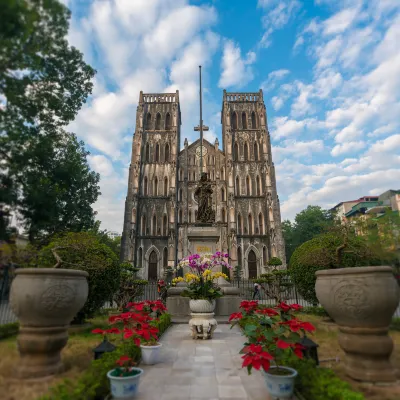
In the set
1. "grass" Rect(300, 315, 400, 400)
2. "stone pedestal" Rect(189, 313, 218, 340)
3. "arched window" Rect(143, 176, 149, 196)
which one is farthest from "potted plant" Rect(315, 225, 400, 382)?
"arched window" Rect(143, 176, 149, 196)

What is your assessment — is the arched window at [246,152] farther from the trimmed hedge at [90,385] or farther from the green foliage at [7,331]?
the trimmed hedge at [90,385]

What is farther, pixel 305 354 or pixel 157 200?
pixel 157 200

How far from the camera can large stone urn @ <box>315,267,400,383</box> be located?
3549 millimetres

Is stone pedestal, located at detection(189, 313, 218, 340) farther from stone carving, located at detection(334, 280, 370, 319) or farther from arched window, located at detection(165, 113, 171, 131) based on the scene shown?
arched window, located at detection(165, 113, 171, 131)

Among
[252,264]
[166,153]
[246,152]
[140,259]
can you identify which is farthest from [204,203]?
[246,152]

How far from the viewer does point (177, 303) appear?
10789 millimetres

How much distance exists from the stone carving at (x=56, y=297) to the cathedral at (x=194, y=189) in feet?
86.0

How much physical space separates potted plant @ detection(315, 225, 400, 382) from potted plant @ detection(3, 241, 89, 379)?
4.04 metres

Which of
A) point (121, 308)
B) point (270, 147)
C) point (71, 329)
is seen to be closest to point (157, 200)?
point (270, 147)

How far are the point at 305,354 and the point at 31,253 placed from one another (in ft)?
17.0

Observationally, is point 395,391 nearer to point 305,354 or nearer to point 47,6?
point 305,354

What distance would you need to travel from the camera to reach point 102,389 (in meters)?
3.37

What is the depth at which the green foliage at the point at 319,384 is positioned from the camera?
272 cm

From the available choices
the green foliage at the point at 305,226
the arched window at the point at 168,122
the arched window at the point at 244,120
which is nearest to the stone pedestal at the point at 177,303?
the arched window at the point at 168,122
